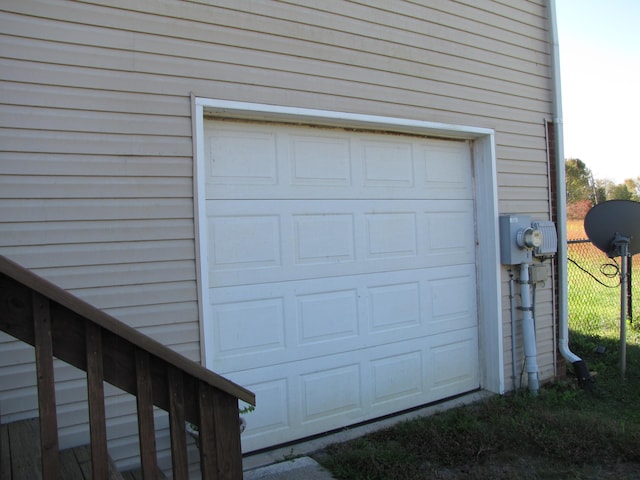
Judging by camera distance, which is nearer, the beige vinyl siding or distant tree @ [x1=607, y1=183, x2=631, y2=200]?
the beige vinyl siding

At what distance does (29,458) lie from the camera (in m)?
2.17

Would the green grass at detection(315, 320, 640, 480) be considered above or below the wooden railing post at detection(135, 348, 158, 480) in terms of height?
below

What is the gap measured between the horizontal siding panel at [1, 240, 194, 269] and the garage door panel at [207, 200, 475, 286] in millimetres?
313

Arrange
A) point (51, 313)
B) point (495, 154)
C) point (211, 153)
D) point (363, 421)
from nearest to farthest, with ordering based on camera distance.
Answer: point (51, 313)
point (211, 153)
point (363, 421)
point (495, 154)

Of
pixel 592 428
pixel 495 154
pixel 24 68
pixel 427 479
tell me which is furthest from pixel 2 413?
pixel 495 154

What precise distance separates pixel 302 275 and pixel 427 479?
154cm

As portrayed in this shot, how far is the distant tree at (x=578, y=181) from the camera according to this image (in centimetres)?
3189

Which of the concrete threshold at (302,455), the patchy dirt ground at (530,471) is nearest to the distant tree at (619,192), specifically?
the concrete threshold at (302,455)

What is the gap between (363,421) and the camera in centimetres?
402

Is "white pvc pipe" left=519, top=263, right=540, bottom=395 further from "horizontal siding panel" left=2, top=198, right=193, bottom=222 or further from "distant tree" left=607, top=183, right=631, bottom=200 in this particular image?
"distant tree" left=607, top=183, right=631, bottom=200

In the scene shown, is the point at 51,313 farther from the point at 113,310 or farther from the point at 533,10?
the point at 533,10

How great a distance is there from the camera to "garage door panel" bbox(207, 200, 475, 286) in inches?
136

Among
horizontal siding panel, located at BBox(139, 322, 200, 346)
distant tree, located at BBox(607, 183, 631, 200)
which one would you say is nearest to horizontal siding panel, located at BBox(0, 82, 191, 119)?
horizontal siding panel, located at BBox(139, 322, 200, 346)

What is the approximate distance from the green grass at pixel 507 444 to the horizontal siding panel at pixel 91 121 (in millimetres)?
2310
